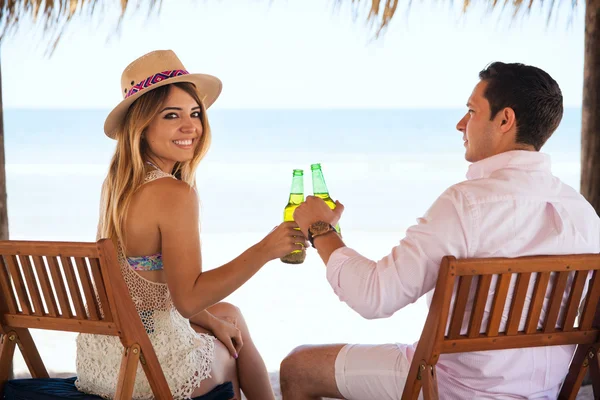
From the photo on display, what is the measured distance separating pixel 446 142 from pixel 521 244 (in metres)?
22.0

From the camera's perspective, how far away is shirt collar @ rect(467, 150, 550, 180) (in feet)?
6.57

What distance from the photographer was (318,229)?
2146 mm

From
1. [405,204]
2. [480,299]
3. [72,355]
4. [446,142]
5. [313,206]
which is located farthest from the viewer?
[446,142]

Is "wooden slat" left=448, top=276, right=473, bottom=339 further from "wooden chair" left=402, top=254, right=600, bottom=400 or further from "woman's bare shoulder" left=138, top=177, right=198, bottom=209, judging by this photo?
"woman's bare shoulder" left=138, top=177, right=198, bottom=209

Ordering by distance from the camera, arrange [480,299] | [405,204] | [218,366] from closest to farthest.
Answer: [480,299], [218,366], [405,204]

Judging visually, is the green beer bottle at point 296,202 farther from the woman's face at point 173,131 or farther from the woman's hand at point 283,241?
the woman's face at point 173,131

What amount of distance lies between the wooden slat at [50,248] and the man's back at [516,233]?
0.90 m

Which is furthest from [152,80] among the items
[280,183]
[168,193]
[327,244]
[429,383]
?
[280,183]

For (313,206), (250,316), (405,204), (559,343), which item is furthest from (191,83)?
(405,204)

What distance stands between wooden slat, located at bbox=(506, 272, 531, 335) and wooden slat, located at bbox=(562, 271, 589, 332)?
14cm

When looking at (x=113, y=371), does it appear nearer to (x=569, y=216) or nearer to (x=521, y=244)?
(x=521, y=244)

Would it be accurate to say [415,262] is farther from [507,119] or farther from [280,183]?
[280,183]

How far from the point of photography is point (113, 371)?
86.8 inches

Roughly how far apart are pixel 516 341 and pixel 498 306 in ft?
0.36
